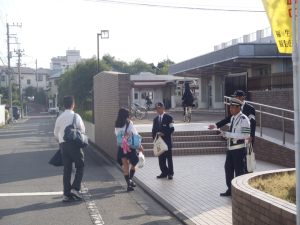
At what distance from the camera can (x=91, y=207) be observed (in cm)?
885

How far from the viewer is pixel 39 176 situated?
12.6 metres

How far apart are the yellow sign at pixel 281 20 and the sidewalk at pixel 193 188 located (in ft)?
11.2

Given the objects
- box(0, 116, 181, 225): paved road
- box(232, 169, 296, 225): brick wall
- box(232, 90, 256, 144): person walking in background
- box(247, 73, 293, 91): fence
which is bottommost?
box(0, 116, 181, 225): paved road

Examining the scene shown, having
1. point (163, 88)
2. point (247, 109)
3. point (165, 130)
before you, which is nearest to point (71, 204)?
point (165, 130)

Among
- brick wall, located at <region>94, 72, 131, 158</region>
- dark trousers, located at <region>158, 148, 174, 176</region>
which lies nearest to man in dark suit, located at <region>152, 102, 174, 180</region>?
dark trousers, located at <region>158, 148, 174, 176</region>

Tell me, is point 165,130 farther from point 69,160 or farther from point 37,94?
point 37,94

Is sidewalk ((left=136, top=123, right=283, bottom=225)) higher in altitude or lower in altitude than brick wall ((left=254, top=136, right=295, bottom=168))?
lower

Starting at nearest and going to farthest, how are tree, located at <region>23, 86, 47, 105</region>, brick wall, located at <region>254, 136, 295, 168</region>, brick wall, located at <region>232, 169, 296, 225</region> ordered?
brick wall, located at <region>232, 169, 296, 225</region> → brick wall, located at <region>254, 136, 295, 168</region> → tree, located at <region>23, 86, 47, 105</region>

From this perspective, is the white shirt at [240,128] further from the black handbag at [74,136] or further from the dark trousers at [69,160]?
the dark trousers at [69,160]

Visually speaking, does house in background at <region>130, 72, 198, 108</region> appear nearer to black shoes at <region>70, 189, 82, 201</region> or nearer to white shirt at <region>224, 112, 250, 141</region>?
black shoes at <region>70, 189, 82, 201</region>

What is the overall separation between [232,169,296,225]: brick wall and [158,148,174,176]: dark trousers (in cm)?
434

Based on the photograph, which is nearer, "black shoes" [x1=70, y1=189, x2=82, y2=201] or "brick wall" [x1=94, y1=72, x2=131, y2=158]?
"black shoes" [x1=70, y1=189, x2=82, y2=201]

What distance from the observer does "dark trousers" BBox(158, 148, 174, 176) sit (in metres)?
11.1

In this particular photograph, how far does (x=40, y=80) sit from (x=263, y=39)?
98142 millimetres
